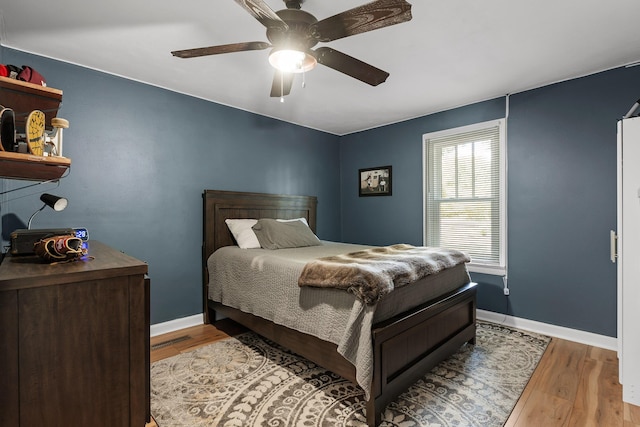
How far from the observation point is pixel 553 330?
3062 mm

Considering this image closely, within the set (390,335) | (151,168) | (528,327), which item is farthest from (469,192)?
(151,168)

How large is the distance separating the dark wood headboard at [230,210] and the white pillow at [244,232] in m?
0.12

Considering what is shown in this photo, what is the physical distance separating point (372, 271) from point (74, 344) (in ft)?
4.53

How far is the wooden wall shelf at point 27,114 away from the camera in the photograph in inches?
44.8

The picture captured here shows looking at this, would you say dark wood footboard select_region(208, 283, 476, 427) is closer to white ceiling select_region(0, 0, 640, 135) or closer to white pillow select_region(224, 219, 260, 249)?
white pillow select_region(224, 219, 260, 249)

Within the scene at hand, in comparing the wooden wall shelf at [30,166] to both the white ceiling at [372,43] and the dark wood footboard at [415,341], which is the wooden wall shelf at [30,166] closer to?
the white ceiling at [372,43]

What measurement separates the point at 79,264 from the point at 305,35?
4.96 ft

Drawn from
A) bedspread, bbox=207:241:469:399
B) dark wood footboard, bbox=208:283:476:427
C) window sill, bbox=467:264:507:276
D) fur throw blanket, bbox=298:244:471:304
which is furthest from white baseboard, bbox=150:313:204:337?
window sill, bbox=467:264:507:276

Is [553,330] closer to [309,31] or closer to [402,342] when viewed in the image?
[402,342]

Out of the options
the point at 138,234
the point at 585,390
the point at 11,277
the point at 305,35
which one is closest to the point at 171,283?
the point at 138,234

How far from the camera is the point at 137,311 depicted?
1.11 meters

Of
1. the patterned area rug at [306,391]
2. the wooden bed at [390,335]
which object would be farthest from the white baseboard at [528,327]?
the patterned area rug at [306,391]

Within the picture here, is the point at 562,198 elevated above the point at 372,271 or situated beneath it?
elevated above

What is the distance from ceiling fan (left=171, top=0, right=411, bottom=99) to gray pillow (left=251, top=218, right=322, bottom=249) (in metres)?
1.64
